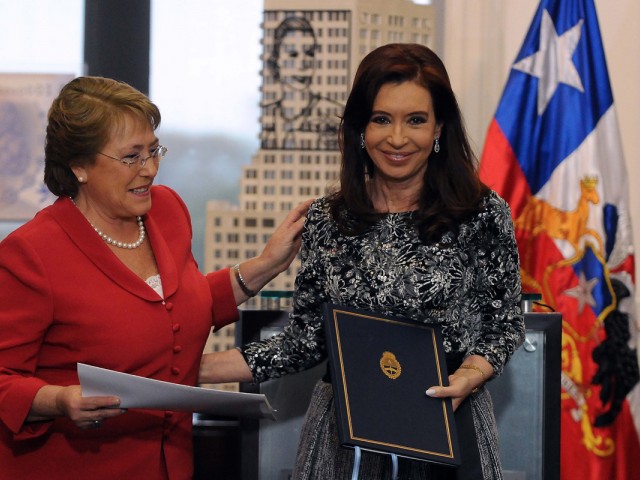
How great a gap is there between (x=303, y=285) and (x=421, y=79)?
50 centimetres

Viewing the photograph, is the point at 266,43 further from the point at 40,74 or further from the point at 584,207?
the point at 584,207

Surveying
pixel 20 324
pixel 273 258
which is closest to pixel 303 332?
pixel 273 258

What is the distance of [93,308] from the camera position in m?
1.93

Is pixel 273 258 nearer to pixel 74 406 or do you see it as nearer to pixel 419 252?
pixel 419 252

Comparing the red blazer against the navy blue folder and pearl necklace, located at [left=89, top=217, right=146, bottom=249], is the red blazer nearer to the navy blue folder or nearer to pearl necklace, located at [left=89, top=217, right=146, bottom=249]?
pearl necklace, located at [left=89, top=217, right=146, bottom=249]

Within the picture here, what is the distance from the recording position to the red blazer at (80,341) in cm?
188

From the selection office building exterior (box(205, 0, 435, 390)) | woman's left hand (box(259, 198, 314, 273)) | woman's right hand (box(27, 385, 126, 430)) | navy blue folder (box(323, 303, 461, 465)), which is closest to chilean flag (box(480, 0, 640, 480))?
office building exterior (box(205, 0, 435, 390))

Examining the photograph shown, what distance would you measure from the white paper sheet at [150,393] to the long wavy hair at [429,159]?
17.5 inches

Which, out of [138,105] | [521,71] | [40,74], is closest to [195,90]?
[40,74]

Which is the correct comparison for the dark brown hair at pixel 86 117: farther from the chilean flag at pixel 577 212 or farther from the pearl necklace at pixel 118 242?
the chilean flag at pixel 577 212

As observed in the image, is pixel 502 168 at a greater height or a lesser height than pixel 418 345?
greater

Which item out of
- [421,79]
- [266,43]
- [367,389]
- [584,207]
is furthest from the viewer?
[266,43]

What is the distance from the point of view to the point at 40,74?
4.32m

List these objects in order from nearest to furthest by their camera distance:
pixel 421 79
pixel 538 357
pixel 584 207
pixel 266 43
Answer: pixel 421 79
pixel 538 357
pixel 584 207
pixel 266 43
